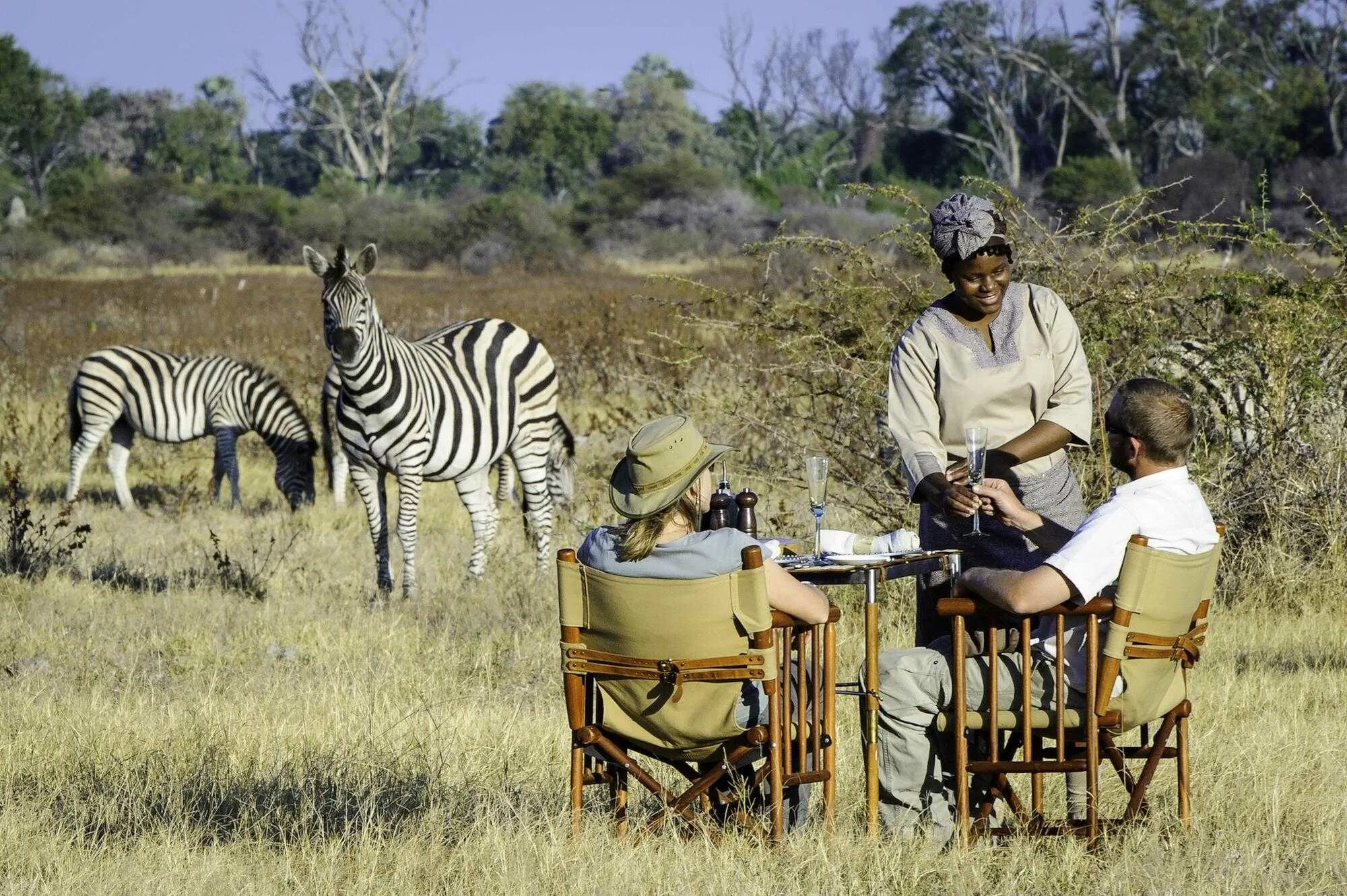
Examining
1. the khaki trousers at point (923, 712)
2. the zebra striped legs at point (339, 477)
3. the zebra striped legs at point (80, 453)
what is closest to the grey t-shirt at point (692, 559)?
the khaki trousers at point (923, 712)

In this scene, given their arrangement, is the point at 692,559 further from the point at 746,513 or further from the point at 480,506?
the point at 480,506

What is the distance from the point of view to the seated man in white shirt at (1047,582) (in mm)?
4152

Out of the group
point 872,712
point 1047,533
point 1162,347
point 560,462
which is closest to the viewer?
point 872,712

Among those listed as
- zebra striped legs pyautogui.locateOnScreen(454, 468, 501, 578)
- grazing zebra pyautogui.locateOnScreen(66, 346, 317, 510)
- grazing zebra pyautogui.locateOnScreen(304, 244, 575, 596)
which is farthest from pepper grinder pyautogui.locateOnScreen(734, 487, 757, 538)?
grazing zebra pyautogui.locateOnScreen(66, 346, 317, 510)

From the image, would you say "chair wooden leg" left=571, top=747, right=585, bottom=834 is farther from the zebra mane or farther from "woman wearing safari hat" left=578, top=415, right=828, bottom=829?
the zebra mane

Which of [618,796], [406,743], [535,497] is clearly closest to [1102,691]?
[618,796]

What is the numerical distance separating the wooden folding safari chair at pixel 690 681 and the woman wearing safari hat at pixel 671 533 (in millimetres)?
54

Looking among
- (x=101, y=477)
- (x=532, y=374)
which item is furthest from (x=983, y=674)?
(x=101, y=477)

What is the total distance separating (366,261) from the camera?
31.1 ft

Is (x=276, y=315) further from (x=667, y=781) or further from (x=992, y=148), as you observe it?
(x=992, y=148)

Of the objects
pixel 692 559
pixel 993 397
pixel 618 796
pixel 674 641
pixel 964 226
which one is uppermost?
pixel 964 226

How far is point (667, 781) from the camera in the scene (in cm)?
548

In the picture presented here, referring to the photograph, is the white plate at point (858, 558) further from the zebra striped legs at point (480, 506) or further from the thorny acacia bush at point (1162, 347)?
the zebra striped legs at point (480, 506)

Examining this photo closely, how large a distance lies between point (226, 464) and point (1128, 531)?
427 inches
